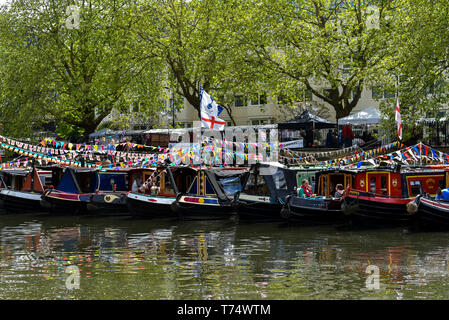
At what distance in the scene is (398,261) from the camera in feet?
58.1

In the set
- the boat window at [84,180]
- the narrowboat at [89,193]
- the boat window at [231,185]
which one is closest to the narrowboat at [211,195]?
the boat window at [231,185]

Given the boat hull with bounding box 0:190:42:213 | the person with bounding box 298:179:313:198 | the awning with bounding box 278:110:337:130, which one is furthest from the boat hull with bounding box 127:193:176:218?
the awning with bounding box 278:110:337:130

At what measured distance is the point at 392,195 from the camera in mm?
25453

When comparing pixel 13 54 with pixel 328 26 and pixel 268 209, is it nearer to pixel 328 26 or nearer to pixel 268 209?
pixel 328 26

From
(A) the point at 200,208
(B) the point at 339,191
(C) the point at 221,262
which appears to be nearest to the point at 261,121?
(A) the point at 200,208

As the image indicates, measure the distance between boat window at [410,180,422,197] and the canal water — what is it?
2.02 m

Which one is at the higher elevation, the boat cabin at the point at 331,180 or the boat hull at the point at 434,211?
the boat cabin at the point at 331,180

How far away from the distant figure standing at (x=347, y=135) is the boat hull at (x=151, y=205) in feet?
38.1

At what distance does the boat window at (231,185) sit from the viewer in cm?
3036

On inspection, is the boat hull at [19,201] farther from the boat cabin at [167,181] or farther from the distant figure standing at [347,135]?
the distant figure standing at [347,135]

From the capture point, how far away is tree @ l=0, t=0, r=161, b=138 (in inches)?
1700

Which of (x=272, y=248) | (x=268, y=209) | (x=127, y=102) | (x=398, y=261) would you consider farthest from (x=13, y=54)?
(x=398, y=261)

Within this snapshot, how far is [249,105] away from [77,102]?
71.1 feet

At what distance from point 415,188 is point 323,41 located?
14033 mm
